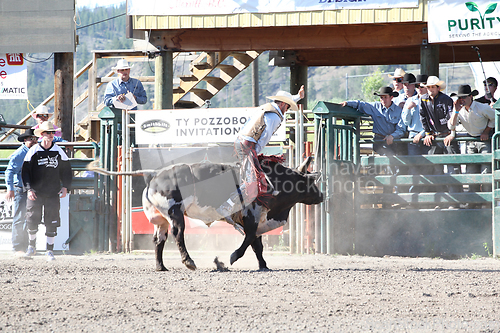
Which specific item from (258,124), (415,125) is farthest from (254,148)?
(415,125)

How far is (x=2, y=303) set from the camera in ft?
18.5

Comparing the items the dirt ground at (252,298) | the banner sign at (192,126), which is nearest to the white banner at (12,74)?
the banner sign at (192,126)

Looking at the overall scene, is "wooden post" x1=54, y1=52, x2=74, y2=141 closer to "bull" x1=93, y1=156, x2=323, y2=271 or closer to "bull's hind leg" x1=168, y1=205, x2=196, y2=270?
"bull" x1=93, y1=156, x2=323, y2=271

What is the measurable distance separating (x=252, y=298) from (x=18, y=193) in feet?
20.3

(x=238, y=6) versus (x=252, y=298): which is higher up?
(x=238, y=6)

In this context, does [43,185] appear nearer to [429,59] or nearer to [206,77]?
[206,77]

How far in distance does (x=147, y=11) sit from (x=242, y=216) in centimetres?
642

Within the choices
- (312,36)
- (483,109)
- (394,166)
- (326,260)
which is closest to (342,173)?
(394,166)

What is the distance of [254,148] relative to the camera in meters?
7.90

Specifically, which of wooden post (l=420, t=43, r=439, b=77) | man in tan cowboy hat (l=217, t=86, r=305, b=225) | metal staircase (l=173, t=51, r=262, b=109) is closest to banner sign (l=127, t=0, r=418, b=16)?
wooden post (l=420, t=43, r=439, b=77)

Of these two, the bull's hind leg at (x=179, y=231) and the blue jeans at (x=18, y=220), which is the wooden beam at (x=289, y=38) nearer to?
the blue jeans at (x=18, y=220)

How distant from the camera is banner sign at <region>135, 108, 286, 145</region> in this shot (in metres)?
10.2

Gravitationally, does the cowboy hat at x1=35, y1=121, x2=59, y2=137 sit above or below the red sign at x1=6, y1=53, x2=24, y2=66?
below

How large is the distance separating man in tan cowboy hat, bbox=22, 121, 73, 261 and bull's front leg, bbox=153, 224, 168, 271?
8.73ft
